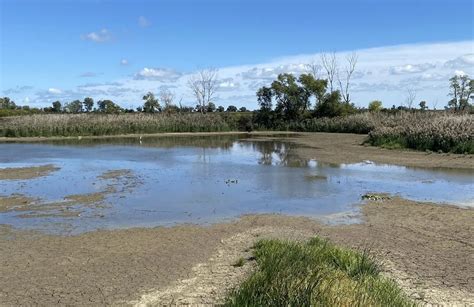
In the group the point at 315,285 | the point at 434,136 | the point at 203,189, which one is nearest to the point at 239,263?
the point at 315,285

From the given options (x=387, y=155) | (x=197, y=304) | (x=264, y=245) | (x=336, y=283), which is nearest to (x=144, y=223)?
(x=264, y=245)

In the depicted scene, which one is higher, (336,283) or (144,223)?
(336,283)

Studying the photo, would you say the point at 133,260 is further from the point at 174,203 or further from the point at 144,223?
the point at 174,203

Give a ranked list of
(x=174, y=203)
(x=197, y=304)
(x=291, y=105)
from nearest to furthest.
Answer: (x=197, y=304)
(x=174, y=203)
(x=291, y=105)

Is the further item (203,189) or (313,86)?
(313,86)

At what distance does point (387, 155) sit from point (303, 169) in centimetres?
846

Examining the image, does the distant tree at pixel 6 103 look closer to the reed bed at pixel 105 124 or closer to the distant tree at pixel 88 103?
the distant tree at pixel 88 103

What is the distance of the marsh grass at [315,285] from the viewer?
5102mm

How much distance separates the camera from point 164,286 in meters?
7.57

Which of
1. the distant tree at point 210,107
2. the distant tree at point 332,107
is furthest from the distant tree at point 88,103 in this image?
the distant tree at point 332,107

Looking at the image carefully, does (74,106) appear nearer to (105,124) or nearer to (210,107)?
(210,107)

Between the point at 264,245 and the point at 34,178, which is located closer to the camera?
the point at 264,245

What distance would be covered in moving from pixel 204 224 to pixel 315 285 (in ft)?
23.9

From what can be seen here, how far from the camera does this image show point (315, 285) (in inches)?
206
